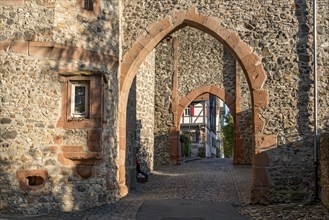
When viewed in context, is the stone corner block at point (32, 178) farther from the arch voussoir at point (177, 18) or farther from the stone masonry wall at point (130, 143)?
the arch voussoir at point (177, 18)

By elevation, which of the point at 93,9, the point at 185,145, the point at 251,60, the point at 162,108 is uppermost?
the point at 93,9

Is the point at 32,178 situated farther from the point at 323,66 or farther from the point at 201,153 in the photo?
the point at 201,153

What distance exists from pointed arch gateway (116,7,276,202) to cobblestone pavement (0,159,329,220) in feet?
2.19

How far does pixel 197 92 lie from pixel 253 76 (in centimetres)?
997

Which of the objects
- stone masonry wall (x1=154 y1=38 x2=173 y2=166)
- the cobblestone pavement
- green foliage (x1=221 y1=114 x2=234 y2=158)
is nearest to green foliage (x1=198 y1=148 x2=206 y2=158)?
→ green foliage (x1=221 y1=114 x2=234 y2=158)

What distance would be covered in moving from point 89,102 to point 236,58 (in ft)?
10.7

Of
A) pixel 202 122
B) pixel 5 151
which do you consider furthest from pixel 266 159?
pixel 202 122

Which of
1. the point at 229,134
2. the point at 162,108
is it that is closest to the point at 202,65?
the point at 162,108

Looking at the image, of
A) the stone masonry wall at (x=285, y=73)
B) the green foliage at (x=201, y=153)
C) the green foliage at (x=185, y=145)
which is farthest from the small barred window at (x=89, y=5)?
the green foliage at (x=201, y=153)

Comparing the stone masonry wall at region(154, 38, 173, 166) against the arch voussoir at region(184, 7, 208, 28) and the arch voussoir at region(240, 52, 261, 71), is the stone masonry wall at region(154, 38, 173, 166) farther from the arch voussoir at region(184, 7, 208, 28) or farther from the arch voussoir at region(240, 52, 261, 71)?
the arch voussoir at region(240, 52, 261, 71)

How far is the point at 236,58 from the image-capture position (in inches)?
371

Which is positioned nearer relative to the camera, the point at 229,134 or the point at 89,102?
the point at 89,102

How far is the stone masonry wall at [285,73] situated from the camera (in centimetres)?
894

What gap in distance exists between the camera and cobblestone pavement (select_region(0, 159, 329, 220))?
24.5 feet
